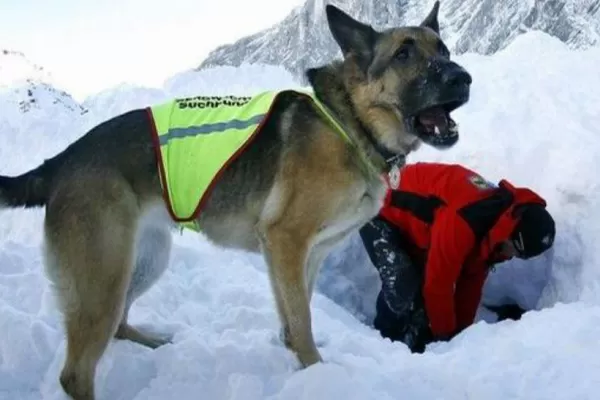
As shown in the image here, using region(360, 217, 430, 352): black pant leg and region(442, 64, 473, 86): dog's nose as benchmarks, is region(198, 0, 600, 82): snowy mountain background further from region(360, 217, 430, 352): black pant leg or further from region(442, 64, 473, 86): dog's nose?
region(442, 64, 473, 86): dog's nose

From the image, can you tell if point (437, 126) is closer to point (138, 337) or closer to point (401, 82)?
point (401, 82)

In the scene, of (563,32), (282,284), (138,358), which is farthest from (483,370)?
(563,32)

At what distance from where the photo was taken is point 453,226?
215 inches

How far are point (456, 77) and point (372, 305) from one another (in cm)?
381

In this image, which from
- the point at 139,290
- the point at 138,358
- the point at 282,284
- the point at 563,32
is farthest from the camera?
the point at 563,32

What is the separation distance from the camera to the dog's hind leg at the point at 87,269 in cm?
338

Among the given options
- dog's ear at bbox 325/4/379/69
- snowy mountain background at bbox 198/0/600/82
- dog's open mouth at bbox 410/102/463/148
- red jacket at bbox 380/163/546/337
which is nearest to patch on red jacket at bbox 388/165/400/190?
dog's open mouth at bbox 410/102/463/148

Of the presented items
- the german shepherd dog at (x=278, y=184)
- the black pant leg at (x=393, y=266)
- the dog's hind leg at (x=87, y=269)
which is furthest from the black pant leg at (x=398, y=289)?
the dog's hind leg at (x=87, y=269)

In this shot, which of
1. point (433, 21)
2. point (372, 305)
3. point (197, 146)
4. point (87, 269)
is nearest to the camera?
point (87, 269)

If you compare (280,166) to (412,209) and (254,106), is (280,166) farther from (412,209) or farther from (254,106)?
(412,209)

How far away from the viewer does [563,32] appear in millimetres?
18266

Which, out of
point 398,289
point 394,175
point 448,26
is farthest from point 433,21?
point 448,26

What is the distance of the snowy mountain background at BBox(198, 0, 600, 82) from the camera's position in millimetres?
18236

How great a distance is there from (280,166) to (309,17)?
17841mm
